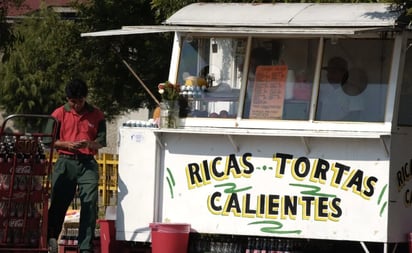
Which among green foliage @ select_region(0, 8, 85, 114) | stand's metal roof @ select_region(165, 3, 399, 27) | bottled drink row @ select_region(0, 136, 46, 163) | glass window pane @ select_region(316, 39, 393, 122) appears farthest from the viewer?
green foliage @ select_region(0, 8, 85, 114)

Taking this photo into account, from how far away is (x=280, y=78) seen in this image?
420 inches

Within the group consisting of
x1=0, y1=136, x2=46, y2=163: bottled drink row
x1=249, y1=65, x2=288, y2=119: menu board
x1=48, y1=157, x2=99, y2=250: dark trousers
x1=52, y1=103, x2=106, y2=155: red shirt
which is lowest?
x1=48, y1=157, x2=99, y2=250: dark trousers

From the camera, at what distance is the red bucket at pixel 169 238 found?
1045cm

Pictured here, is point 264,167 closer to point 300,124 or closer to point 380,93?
point 300,124

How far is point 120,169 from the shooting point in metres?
10.9

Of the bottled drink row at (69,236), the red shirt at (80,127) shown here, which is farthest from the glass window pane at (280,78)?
the bottled drink row at (69,236)

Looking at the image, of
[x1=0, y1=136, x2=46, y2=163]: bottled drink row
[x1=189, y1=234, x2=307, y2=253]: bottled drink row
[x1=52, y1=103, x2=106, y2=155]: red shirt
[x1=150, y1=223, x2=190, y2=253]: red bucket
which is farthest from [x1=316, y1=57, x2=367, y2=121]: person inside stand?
[x1=0, y1=136, x2=46, y2=163]: bottled drink row

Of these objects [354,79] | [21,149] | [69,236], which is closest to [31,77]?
[69,236]

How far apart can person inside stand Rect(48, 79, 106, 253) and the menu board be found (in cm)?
165

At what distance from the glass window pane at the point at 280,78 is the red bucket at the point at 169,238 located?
1.38m

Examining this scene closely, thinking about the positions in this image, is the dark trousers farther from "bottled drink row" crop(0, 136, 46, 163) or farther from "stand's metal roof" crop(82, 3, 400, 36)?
"stand's metal roof" crop(82, 3, 400, 36)

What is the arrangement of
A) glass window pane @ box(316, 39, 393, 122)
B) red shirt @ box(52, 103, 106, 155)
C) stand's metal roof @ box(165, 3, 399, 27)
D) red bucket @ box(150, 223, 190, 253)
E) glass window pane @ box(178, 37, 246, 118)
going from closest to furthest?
1. stand's metal roof @ box(165, 3, 399, 27)
2. glass window pane @ box(316, 39, 393, 122)
3. red bucket @ box(150, 223, 190, 253)
4. red shirt @ box(52, 103, 106, 155)
5. glass window pane @ box(178, 37, 246, 118)

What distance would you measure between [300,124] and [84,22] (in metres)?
8.50

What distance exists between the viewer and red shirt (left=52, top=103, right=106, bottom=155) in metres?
10.7
